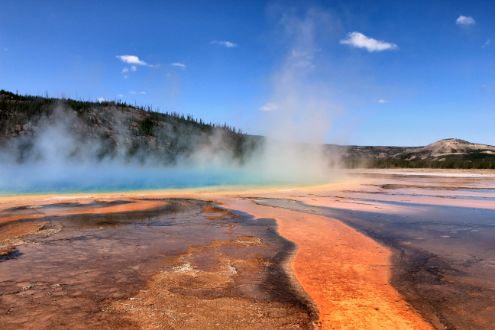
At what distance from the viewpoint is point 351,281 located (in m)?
4.91

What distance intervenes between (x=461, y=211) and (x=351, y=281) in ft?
26.7

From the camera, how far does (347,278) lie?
5.04 meters

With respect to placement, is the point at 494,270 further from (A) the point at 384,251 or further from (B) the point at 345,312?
(B) the point at 345,312

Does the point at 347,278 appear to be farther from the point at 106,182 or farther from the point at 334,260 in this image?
the point at 106,182

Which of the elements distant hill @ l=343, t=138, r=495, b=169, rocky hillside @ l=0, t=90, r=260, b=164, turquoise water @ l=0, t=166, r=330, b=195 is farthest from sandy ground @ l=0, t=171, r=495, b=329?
distant hill @ l=343, t=138, r=495, b=169

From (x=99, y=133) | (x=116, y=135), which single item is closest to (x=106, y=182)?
(x=99, y=133)

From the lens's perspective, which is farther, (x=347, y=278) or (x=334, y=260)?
(x=334, y=260)

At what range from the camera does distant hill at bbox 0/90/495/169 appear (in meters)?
55.3

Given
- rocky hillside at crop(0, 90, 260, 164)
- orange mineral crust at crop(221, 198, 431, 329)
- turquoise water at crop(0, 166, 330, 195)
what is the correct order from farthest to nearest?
rocky hillside at crop(0, 90, 260, 164), turquoise water at crop(0, 166, 330, 195), orange mineral crust at crop(221, 198, 431, 329)

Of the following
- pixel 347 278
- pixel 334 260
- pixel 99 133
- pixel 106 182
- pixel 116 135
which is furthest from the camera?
pixel 116 135

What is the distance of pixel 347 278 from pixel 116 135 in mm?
66181

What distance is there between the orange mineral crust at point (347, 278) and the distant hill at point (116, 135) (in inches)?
2032

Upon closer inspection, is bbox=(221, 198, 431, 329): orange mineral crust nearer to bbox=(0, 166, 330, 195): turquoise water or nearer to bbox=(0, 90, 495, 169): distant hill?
bbox=(0, 166, 330, 195): turquoise water

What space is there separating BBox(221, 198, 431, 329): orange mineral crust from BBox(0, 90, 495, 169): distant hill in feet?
169
